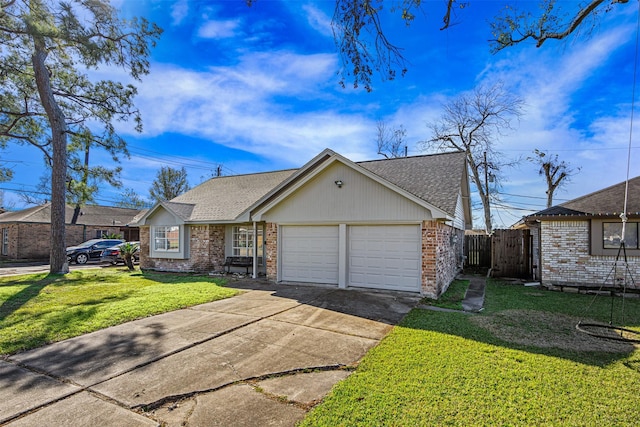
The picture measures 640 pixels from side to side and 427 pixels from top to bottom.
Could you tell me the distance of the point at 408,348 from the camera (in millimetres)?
5000

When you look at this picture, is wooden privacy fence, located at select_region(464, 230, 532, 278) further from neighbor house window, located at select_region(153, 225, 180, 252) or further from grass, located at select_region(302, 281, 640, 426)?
neighbor house window, located at select_region(153, 225, 180, 252)

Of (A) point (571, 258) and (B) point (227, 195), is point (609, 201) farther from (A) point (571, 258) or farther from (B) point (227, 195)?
(B) point (227, 195)

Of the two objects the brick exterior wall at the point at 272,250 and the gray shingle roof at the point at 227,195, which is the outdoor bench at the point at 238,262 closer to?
the gray shingle roof at the point at 227,195

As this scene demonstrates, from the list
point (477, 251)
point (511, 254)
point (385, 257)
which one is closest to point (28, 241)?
point (385, 257)

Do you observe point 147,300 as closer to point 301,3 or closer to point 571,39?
point 301,3

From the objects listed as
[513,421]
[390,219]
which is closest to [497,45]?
[390,219]

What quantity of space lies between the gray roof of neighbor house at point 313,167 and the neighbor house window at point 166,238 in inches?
40.9

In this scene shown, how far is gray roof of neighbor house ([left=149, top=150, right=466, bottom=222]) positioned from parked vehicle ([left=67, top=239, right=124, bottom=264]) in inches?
324

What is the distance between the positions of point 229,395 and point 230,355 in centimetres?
119

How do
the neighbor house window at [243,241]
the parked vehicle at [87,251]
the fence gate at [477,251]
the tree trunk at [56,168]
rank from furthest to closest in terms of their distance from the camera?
the parked vehicle at [87,251] → the fence gate at [477,251] → the neighbor house window at [243,241] → the tree trunk at [56,168]

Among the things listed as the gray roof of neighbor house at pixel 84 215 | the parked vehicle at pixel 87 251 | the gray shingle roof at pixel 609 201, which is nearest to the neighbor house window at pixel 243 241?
the gray shingle roof at pixel 609 201

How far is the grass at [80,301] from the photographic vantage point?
5.94m

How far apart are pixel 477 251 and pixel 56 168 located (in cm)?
1981

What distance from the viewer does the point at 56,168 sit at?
45.9ft
